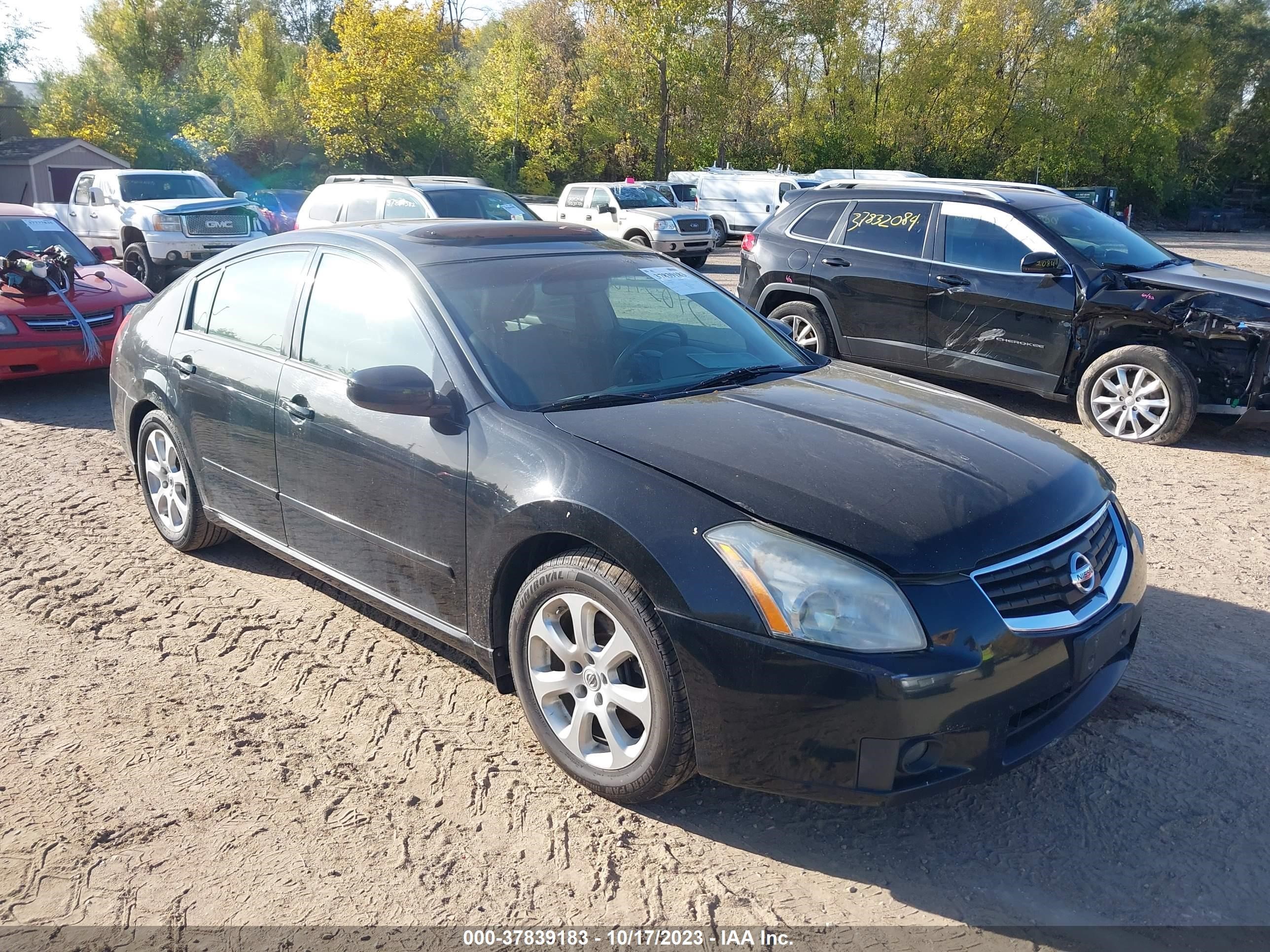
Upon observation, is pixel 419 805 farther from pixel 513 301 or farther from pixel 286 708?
pixel 513 301

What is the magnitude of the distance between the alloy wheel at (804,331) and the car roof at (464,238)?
4.48 meters

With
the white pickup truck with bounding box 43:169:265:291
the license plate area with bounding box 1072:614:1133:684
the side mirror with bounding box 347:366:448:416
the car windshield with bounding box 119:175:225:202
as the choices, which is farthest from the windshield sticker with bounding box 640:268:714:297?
the car windshield with bounding box 119:175:225:202

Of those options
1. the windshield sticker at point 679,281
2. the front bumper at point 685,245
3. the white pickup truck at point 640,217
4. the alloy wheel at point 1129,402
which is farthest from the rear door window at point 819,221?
the front bumper at point 685,245

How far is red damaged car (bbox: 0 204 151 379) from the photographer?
7844 millimetres

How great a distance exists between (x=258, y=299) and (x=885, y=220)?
18.9 ft

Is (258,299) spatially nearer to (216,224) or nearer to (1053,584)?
(1053,584)

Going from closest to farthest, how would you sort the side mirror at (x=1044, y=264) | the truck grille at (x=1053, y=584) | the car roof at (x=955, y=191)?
the truck grille at (x=1053, y=584) < the side mirror at (x=1044, y=264) < the car roof at (x=955, y=191)

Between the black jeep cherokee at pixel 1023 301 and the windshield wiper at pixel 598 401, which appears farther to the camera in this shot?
the black jeep cherokee at pixel 1023 301

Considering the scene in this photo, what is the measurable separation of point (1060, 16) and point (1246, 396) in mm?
42268

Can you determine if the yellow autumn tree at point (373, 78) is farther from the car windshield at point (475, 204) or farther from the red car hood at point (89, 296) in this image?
the red car hood at point (89, 296)

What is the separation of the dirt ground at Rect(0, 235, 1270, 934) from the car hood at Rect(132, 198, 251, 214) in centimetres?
1247

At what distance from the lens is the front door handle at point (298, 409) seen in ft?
12.3

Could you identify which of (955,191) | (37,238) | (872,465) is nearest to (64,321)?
(37,238)

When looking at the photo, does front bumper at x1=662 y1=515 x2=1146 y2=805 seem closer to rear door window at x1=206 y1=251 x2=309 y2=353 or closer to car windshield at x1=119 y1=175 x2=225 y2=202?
rear door window at x1=206 y1=251 x2=309 y2=353
